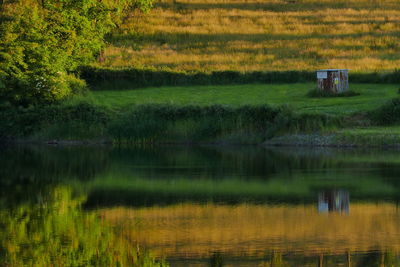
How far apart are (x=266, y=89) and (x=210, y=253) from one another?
37.0 metres

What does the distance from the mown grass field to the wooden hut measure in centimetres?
609

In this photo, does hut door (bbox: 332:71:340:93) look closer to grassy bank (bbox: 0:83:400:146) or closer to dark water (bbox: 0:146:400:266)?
grassy bank (bbox: 0:83:400:146)

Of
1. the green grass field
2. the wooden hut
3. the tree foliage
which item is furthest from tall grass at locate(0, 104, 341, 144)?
the wooden hut

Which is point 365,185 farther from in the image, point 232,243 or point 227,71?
point 227,71

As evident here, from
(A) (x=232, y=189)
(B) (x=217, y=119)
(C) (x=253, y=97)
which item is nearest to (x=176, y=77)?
(C) (x=253, y=97)

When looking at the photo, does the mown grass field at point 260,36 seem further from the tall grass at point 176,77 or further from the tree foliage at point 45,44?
the tree foliage at point 45,44

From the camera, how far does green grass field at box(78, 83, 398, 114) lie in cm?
5172

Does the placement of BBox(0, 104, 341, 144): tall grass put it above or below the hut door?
below

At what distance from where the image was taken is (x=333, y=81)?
5575 cm

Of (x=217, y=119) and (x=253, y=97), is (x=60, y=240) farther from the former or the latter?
(x=253, y=97)

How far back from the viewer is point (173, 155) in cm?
4497

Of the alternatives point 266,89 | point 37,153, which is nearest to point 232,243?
point 37,153

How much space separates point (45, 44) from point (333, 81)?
1516cm

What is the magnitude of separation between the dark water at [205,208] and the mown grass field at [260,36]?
915 inches
